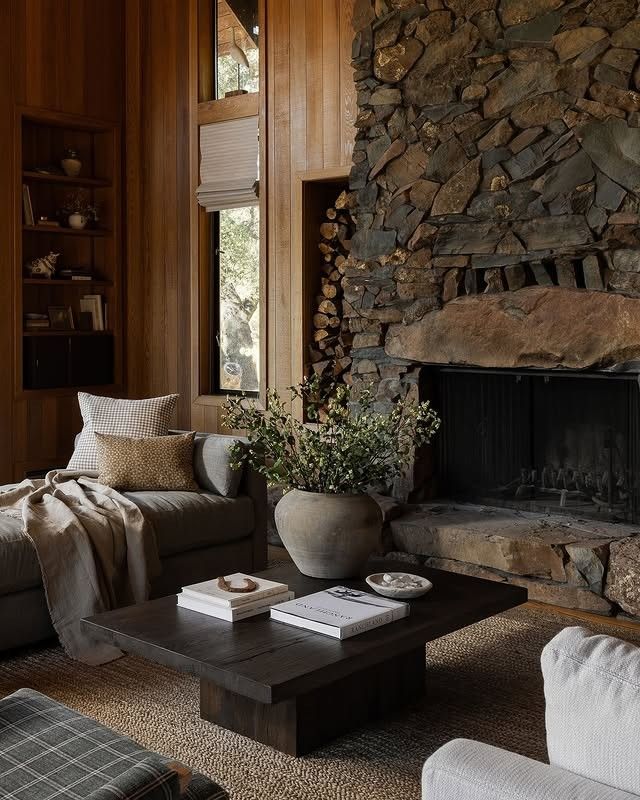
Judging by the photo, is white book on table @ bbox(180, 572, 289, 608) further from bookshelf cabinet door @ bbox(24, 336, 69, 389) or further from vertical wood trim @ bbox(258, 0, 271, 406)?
bookshelf cabinet door @ bbox(24, 336, 69, 389)

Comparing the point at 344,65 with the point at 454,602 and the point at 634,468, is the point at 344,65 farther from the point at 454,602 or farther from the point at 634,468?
the point at 454,602

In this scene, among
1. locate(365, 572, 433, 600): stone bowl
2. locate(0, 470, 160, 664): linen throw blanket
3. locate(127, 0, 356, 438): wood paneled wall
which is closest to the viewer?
locate(365, 572, 433, 600): stone bowl

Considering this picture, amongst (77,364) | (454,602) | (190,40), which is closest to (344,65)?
(190,40)

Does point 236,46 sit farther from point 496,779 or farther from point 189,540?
point 496,779

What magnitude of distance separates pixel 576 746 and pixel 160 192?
228 inches

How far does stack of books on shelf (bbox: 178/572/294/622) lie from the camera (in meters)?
2.90

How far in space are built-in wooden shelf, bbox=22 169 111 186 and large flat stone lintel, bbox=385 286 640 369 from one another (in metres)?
2.74

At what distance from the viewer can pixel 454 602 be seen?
306 centimetres

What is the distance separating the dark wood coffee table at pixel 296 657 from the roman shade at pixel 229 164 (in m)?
3.39

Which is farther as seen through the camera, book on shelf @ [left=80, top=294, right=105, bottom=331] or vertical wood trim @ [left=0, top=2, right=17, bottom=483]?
book on shelf @ [left=80, top=294, right=105, bottom=331]

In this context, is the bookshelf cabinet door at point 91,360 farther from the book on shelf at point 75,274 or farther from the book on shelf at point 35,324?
the book on shelf at point 75,274

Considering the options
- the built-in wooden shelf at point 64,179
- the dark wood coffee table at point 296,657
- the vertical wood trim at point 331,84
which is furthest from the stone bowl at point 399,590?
the built-in wooden shelf at point 64,179

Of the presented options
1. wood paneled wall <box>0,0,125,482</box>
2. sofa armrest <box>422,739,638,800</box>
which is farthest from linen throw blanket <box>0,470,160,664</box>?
sofa armrest <box>422,739,638,800</box>

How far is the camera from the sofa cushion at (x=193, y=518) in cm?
411
